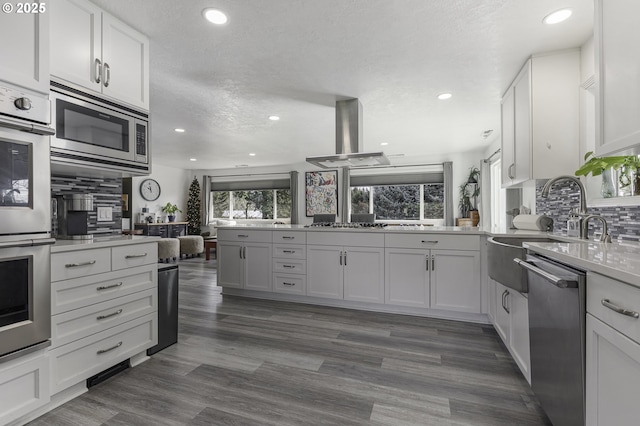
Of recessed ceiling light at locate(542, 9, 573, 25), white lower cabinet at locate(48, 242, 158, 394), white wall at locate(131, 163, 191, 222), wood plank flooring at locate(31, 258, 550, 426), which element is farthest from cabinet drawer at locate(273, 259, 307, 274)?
white wall at locate(131, 163, 191, 222)

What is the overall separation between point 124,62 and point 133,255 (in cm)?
131

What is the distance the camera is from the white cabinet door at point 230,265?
377cm

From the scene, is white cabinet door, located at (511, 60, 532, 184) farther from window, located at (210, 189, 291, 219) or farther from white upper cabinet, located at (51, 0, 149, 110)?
window, located at (210, 189, 291, 219)

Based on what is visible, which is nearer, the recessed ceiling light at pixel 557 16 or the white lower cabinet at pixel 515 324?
the white lower cabinet at pixel 515 324

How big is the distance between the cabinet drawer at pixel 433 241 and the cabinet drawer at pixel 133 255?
2.09m

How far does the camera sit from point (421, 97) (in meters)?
3.52

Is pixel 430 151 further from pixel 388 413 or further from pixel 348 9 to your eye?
pixel 388 413

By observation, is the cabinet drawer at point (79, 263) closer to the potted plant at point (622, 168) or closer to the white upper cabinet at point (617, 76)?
the white upper cabinet at point (617, 76)

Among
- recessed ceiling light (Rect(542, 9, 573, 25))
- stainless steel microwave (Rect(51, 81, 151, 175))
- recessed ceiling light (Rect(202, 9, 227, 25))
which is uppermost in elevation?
recessed ceiling light (Rect(202, 9, 227, 25))

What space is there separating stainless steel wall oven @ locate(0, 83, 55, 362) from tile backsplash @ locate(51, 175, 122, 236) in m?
0.73

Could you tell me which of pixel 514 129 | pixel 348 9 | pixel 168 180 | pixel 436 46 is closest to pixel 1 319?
pixel 348 9

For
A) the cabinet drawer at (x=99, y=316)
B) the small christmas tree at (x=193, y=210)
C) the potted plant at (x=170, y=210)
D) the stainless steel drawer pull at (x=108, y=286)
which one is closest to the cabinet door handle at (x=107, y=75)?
the stainless steel drawer pull at (x=108, y=286)

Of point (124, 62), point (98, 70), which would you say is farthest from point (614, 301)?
point (124, 62)

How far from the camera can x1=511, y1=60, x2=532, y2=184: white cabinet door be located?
251 centimetres
